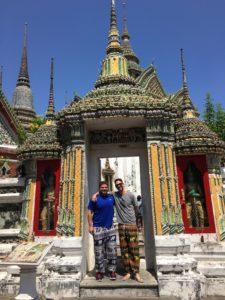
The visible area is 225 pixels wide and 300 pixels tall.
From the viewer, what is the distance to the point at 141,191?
7.78 m

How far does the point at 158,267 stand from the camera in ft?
20.3

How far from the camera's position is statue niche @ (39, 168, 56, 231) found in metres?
7.77

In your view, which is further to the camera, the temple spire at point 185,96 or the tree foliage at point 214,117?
the tree foliage at point 214,117

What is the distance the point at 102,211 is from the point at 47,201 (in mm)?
2184

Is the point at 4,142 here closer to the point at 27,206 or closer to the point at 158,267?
the point at 27,206

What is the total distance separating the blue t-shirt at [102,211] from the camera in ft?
21.0

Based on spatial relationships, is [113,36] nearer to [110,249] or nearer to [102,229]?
[102,229]

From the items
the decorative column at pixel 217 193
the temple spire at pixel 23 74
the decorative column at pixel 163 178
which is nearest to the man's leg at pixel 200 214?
the decorative column at pixel 217 193

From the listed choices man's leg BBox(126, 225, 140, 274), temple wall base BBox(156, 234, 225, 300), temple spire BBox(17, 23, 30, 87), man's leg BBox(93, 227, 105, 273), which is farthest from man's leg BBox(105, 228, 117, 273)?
temple spire BBox(17, 23, 30, 87)

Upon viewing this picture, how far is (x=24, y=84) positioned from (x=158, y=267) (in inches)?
1341

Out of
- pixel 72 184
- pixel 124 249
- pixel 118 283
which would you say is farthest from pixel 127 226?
pixel 72 184

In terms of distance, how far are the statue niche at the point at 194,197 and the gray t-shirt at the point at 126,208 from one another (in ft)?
6.12

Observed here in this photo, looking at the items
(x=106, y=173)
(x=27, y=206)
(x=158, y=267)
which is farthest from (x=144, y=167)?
(x=106, y=173)

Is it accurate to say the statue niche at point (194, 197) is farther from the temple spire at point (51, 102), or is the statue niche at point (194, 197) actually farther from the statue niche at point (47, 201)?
the temple spire at point (51, 102)
